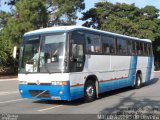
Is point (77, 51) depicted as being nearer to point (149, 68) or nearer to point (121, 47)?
point (121, 47)

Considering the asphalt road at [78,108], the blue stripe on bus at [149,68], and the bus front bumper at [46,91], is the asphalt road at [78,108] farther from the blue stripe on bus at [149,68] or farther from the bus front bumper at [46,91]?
the blue stripe on bus at [149,68]

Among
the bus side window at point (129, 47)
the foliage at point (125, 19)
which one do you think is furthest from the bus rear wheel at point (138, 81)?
the foliage at point (125, 19)

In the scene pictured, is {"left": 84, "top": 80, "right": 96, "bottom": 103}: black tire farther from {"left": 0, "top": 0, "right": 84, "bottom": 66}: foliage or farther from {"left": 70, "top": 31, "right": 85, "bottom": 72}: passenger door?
{"left": 0, "top": 0, "right": 84, "bottom": 66}: foliage

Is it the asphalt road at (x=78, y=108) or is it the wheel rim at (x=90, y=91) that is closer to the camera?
the asphalt road at (x=78, y=108)

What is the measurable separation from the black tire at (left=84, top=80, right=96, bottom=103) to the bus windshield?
1871 millimetres

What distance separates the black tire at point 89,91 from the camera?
1454 cm

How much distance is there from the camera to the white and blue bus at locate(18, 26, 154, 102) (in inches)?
520

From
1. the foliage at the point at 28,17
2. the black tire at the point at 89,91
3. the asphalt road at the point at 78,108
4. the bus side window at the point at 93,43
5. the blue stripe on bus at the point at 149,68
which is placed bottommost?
the asphalt road at the point at 78,108

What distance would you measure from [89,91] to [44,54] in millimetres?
2487

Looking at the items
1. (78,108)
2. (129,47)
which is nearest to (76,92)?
(78,108)

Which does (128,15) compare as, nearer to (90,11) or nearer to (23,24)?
(90,11)

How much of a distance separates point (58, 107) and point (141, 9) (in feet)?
144

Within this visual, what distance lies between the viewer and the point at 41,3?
3800cm

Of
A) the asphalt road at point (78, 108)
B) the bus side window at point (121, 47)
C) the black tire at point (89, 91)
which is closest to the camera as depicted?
the asphalt road at point (78, 108)
